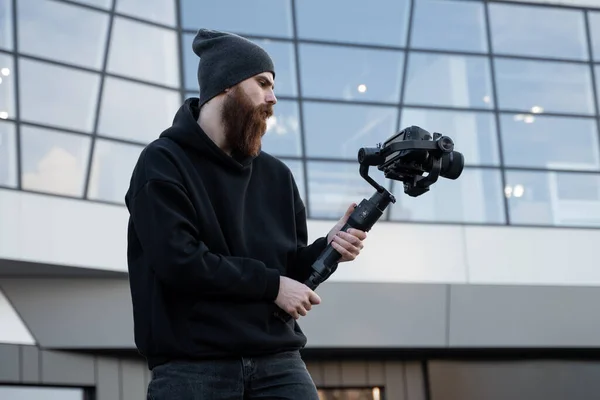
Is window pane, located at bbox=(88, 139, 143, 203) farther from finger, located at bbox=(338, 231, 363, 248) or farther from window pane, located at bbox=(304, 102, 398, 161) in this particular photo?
finger, located at bbox=(338, 231, 363, 248)

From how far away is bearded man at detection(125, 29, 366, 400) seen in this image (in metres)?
3.41

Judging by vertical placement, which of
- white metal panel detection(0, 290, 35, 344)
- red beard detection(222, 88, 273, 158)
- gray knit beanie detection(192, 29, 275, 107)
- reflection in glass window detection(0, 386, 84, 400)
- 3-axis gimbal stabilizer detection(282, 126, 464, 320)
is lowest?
3-axis gimbal stabilizer detection(282, 126, 464, 320)

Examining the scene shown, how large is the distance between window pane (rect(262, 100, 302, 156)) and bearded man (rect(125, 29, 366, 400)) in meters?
11.3

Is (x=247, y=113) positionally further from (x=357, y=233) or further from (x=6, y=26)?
(x=6, y=26)

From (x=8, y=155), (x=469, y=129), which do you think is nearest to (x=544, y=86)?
(x=469, y=129)

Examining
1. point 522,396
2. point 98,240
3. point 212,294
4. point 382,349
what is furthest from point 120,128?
point 212,294

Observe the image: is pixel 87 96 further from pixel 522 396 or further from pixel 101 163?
pixel 522 396

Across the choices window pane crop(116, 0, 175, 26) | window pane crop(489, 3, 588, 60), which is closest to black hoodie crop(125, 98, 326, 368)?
window pane crop(116, 0, 175, 26)

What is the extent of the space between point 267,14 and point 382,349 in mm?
5177

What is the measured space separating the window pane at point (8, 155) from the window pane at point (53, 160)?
11 cm

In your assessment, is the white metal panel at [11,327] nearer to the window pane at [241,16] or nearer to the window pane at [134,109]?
the window pane at [134,109]

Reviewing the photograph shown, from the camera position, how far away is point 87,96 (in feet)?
45.7

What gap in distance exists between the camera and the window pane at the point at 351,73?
15.6 meters

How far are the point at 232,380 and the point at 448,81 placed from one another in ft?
43.8
